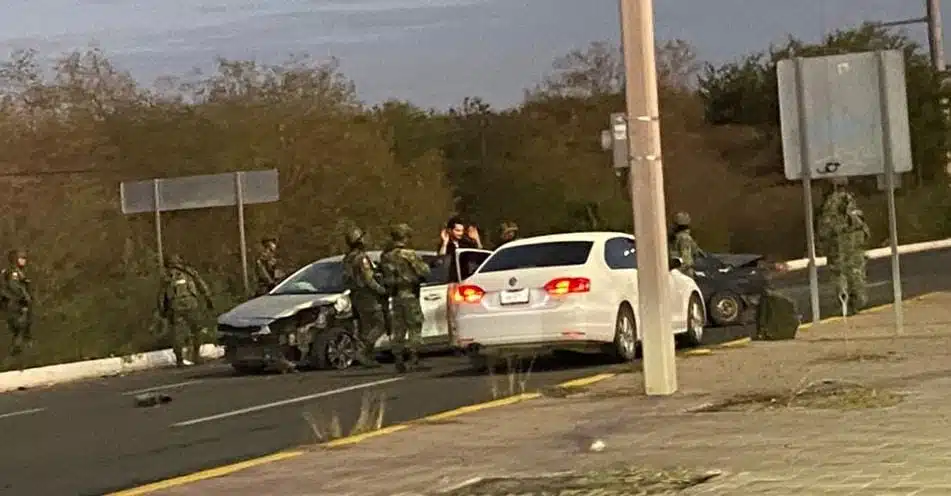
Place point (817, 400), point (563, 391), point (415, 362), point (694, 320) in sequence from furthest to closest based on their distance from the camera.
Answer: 1. point (694, 320)
2. point (415, 362)
3. point (563, 391)
4. point (817, 400)

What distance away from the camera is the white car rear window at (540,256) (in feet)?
63.6

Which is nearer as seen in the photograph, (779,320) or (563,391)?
(563,391)

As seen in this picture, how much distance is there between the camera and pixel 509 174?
5066cm

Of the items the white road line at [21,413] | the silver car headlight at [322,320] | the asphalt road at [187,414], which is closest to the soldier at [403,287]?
the asphalt road at [187,414]

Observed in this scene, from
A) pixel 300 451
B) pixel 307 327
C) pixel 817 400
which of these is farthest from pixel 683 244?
pixel 300 451

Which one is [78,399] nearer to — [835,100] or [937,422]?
[835,100]

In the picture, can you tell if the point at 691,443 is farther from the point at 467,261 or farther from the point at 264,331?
the point at 467,261

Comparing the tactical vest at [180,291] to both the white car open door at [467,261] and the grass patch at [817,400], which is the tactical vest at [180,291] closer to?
the white car open door at [467,261]

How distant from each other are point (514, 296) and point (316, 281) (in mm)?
4497

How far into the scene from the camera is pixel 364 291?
20.7 metres

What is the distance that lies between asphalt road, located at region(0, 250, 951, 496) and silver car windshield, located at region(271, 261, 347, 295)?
1.37 metres

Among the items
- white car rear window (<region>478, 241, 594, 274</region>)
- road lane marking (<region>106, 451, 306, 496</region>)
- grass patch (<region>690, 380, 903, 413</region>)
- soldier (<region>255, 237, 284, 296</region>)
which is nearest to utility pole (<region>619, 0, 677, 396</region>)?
grass patch (<region>690, 380, 903, 413</region>)

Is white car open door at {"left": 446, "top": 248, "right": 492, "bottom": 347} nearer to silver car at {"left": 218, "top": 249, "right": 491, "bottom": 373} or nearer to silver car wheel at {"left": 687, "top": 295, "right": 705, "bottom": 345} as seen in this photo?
silver car at {"left": 218, "top": 249, "right": 491, "bottom": 373}

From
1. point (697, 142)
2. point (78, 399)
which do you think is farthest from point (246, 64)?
Result: point (697, 142)
